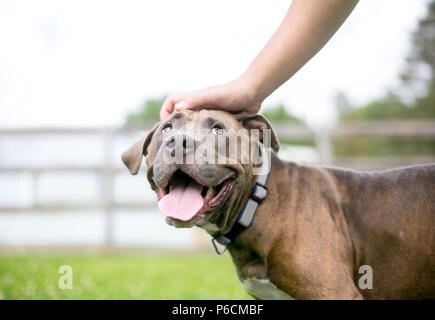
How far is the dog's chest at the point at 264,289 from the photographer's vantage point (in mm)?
2586

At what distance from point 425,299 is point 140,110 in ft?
238

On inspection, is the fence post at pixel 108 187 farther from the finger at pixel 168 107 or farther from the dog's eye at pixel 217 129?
the dog's eye at pixel 217 129

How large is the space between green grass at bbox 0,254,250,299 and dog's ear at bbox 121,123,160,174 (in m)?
1.92

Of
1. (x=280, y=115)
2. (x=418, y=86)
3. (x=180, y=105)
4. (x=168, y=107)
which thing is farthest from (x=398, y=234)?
(x=280, y=115)

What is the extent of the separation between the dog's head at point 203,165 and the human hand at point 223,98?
0.05 metres

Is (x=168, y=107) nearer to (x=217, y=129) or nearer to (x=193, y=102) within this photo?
(x=193, y=102)

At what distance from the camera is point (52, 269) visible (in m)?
6.26

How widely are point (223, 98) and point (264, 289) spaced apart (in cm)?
117

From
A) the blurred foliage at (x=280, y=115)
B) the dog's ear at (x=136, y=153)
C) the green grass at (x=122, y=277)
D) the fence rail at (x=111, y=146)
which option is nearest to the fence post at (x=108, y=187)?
the fence rail at (x=111, y=146)

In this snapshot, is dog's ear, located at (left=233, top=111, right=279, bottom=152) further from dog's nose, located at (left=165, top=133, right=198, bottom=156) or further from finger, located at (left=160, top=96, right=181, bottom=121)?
dog's nose, located at (left=165, top=133, right=198, bottom=156)

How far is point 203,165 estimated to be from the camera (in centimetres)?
243

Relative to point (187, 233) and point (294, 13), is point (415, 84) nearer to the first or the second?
point (187, 233)

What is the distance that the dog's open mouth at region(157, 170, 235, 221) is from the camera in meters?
2.41

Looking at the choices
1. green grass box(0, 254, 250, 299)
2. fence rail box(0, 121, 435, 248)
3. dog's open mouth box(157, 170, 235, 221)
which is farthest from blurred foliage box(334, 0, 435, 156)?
dog's open mouth box(157, 170, 235, 221)
